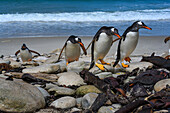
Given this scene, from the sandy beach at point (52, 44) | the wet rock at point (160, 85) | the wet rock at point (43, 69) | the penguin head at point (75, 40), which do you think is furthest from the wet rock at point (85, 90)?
the sandy beach at point (52, 44)

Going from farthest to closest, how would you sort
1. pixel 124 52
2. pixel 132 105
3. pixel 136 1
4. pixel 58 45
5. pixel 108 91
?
pixel 136 1 → pixel 58 45 → pixel 124 52 → pixel 108 91 → pixel 132 105

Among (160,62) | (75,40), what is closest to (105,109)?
(160,62)

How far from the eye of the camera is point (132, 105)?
2750 millimetres

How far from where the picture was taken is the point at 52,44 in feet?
32.4

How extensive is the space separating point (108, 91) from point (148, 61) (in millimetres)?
1978

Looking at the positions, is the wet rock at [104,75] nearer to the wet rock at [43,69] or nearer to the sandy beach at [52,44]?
the wet rock at [43,69]

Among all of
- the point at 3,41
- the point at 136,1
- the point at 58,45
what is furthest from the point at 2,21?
the point at 136,1

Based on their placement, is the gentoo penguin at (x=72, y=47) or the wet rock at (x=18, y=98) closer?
the wet rock at (x=18, y=98)

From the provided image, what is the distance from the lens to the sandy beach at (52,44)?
8688 mm

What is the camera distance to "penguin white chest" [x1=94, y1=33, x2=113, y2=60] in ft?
15.9

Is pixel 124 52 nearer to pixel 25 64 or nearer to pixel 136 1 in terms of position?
pixel 25 64

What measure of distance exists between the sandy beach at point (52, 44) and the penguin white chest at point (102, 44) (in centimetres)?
318

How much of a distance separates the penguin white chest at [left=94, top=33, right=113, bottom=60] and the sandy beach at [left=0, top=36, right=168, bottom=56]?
3179mm

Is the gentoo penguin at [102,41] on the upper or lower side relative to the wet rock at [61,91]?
upper
